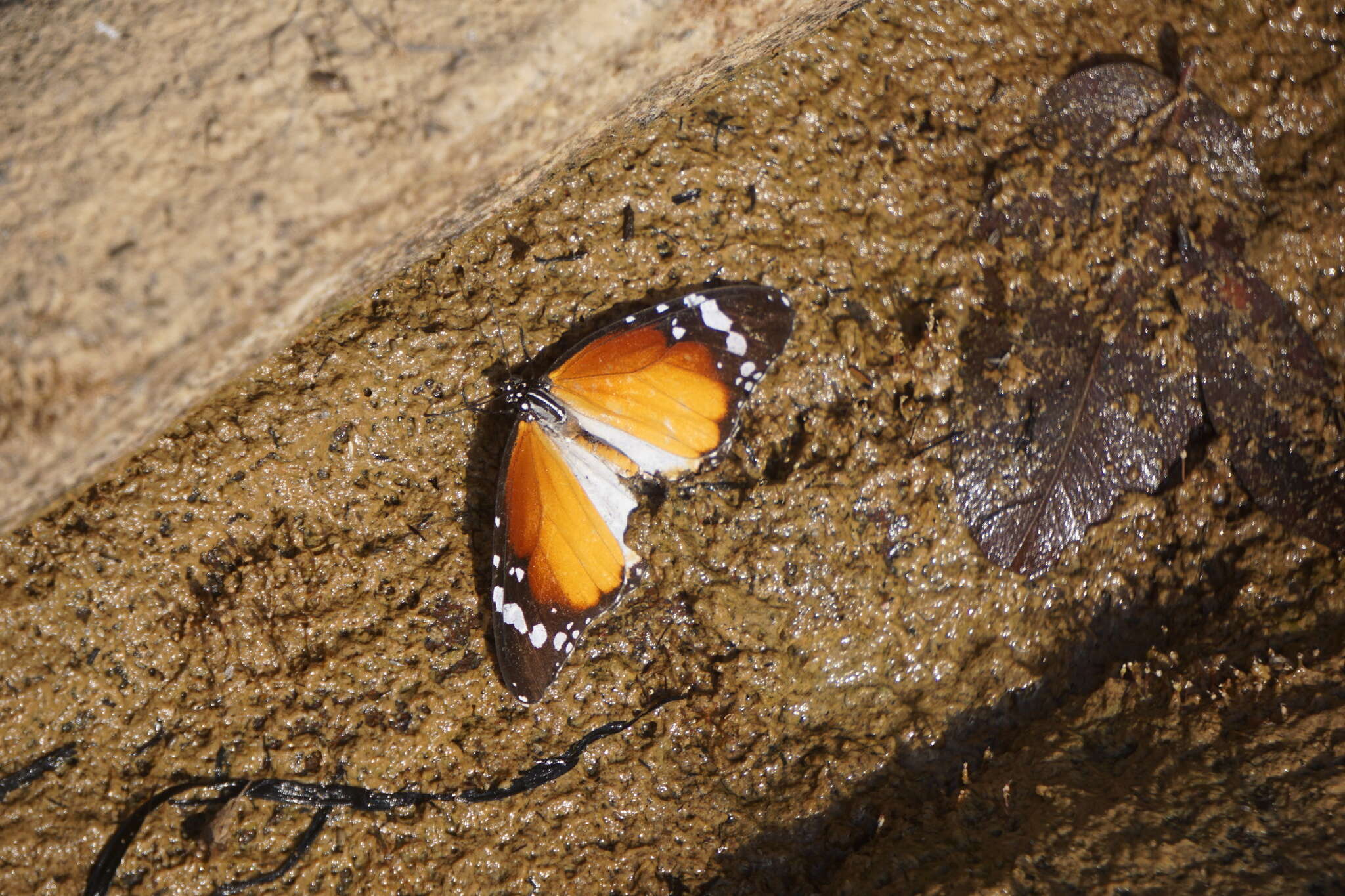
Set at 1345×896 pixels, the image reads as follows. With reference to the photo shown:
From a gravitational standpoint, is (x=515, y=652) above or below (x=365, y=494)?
below

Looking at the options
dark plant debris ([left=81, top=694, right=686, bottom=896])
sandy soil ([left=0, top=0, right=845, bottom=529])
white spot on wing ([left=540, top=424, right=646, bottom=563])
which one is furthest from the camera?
white spot on wing ([left=540, top=424, right=646, bottom=563])

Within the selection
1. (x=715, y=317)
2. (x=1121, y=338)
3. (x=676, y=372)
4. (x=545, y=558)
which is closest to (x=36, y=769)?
(x=545, y=558)

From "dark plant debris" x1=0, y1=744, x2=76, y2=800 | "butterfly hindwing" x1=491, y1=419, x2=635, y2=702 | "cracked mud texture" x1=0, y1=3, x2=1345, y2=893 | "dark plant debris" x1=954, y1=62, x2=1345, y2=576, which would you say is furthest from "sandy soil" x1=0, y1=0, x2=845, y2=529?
"dark plant debris" x1=954, y1=62, x2=1345, y2=576

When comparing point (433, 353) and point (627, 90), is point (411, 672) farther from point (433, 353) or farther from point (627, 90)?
point (627, 90)

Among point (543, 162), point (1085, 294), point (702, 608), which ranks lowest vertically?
point (702, 608)

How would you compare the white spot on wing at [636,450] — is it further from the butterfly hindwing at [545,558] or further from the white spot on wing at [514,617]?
the white spot on wing at [514,617]

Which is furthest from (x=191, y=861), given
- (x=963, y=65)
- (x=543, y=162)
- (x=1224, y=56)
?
(x=1224, y=56)

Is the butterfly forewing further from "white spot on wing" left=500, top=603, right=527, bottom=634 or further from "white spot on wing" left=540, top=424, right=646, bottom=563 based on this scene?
"white spot on wing" left=500, top=603, right=527, bottom=634

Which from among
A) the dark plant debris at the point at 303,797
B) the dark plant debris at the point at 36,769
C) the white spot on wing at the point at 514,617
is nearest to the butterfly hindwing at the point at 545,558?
the white spot on wing at the point at 514,617
